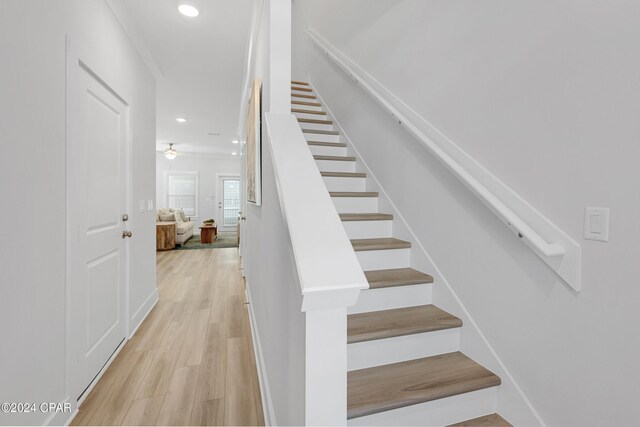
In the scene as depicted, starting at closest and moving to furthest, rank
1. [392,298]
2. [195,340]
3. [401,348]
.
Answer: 1. [401,348]
2. [392,298]
3. [195,340]

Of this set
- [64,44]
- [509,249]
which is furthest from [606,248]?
[64,44]

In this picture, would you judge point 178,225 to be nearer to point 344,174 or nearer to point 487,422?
point 344,174

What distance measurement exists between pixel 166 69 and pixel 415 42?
2994mm

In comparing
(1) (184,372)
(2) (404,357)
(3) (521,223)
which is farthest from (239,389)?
(3) (521,223)

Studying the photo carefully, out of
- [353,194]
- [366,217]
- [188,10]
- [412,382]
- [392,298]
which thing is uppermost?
[188,10]

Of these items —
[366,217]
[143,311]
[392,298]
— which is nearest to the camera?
[392,298]

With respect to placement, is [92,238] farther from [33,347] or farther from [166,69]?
[166,69]

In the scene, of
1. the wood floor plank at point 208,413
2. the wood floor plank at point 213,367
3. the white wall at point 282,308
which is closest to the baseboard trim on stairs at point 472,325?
the white wall at point 282,308

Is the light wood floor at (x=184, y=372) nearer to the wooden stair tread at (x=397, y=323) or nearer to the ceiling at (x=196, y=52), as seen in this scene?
the wooden stair tread at (x=397, y=323)

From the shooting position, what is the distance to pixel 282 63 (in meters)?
1.52

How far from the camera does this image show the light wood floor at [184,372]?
1749 mm

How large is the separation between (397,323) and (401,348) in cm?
12

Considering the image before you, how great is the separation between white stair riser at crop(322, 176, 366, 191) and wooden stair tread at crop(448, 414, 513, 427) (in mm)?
1708

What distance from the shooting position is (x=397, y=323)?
1.54 m
